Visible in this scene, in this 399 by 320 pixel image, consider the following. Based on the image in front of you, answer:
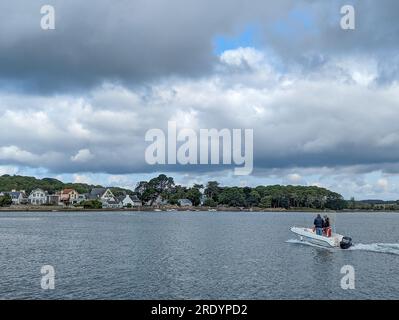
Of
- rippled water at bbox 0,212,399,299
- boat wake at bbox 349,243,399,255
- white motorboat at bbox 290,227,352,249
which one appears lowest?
rippled water at bbox 0,212,399,299

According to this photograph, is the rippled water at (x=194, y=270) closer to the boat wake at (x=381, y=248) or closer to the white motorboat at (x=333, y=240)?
the boat wake at (x=381, y=248)

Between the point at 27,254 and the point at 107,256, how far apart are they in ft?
26.5

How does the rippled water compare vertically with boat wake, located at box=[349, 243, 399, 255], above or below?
below

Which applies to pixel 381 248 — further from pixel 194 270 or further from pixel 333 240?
pixel 194 270

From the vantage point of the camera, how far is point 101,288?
3136 cm

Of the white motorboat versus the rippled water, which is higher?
the white motorboat

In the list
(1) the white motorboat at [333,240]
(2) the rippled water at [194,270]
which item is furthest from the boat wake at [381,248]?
(1) the white motorboat at [333,240]

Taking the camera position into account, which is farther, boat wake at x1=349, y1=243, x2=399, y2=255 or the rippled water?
boat wake at x1=349, y1=243, x2=399, y2=255

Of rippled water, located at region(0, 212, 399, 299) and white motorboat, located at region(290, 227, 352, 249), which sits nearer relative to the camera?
rippled water, located at region(0, 212, 399, 299)

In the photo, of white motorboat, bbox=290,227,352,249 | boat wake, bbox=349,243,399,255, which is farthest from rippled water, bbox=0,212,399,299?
white motorboat, bbox=290,227,352,249

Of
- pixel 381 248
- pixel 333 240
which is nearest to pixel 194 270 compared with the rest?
pixel 333 240

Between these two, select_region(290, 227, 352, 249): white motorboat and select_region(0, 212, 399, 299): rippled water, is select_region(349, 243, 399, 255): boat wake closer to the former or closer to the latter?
select_region(0, 212, 399, 299): rippled water
